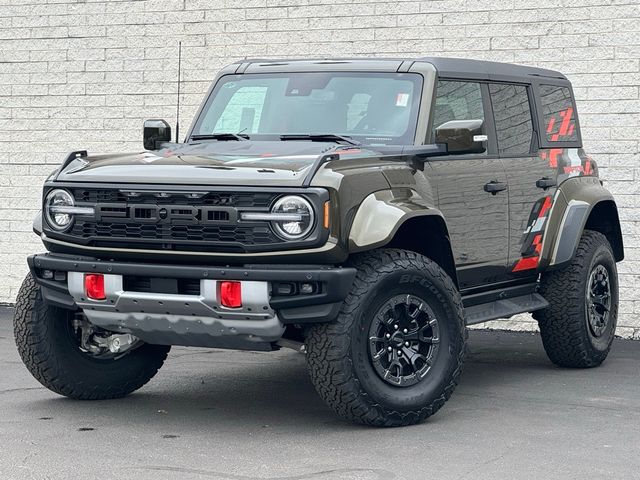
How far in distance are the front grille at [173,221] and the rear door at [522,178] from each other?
2.30 meters

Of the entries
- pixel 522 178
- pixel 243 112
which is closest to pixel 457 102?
pixel 522 178

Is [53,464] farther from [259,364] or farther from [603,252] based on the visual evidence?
[603,252]

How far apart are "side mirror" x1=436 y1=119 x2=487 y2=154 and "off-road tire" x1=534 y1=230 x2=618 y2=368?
183 centimetres

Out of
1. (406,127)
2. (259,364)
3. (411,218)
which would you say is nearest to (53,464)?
(411,218)

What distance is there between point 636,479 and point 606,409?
180 centimetres

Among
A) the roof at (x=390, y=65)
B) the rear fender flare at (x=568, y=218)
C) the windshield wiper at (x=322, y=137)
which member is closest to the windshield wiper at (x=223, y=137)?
the windshield wiper at (x=322, y=137)

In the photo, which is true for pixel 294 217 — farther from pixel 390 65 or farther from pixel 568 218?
pixel 568 218

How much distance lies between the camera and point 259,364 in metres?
9.45

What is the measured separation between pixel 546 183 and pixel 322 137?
→ 6.11ft

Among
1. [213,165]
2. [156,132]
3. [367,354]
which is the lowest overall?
[367,354]

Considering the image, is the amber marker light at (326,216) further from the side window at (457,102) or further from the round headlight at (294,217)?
the side window at (457,102)

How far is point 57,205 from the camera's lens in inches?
284

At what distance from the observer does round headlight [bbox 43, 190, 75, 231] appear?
716 centimetres

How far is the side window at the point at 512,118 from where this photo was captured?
8562 mm
